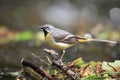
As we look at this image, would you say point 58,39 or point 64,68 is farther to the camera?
point 58,39

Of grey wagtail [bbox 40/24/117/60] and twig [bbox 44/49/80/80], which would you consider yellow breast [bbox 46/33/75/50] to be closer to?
grey wagtail [bbox 40/24/117/60]

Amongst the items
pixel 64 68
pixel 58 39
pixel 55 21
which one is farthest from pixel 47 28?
pixel 55 21

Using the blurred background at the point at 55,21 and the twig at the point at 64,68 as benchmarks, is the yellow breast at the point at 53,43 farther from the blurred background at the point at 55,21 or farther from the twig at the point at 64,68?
the blurred background at the point at 55,21

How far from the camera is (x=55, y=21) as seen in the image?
11.8 m

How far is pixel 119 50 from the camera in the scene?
8.77 meters

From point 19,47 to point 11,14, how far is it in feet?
10.9

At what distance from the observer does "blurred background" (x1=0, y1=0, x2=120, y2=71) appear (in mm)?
9117

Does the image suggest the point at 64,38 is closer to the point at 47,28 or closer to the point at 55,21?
the point at 47,28

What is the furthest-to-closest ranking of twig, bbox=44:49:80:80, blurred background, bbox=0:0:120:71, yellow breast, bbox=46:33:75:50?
blurred background, bbox=0:0:120:71 < yellow breast, bbox=46:33:75:50 < twig, bbox=44:49:80:80

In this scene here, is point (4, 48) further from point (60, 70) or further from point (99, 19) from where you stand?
point (60, 70)

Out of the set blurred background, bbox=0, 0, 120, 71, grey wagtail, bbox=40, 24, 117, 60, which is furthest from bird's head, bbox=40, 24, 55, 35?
blurred background, bbox=0, 0, 120, 71

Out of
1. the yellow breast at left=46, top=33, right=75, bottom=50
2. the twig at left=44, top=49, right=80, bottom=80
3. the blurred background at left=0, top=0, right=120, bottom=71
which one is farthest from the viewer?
the blurred background at left=0, top=0, right=120, bottom=71

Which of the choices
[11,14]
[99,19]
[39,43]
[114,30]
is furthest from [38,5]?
[39,43]

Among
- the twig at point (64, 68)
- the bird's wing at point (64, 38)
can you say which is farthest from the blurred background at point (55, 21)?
the twig at point (64, 68)
